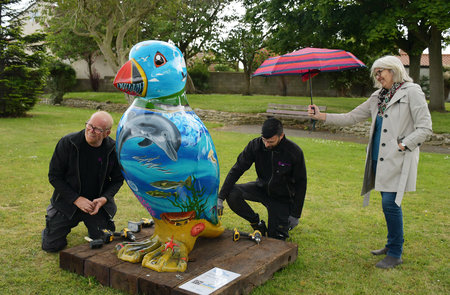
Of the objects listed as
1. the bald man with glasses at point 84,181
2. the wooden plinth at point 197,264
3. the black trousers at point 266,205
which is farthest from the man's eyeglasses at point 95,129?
the black trousers at point 266,205

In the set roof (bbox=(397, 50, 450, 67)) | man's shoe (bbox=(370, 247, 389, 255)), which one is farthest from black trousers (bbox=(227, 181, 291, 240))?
roof (bbox=(397, 50, 450, 67))

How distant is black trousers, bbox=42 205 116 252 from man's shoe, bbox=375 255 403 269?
9.66ft

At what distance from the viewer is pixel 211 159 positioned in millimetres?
3895

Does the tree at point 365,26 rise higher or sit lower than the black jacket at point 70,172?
higher

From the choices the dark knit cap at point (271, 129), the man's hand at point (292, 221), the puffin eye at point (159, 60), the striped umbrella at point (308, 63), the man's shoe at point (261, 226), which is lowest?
the man's shoe at point (261, 226)

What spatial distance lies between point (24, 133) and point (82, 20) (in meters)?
8.29

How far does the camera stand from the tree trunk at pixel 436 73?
56.7 feet

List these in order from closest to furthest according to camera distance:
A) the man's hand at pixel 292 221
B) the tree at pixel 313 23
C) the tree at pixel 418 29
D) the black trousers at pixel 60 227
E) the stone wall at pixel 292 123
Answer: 1. the black trousers at pixel 60 227
2. the man's hand at pixel 292 221
3. the stone wall at pixel 292 123
4. the tree at pixel 418 29
5. the tree at pixel 313 23

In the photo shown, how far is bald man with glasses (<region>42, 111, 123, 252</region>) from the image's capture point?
166 inches

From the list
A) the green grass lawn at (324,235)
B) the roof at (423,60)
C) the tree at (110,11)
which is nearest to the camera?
the green grass lawn at (324,235)

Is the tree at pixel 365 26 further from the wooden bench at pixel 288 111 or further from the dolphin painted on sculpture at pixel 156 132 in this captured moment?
the dolphin painted on sculpture at pixel 156 132

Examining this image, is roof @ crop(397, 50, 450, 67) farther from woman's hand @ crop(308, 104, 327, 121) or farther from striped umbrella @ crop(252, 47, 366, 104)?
woman's hand @ crop(308, 104, 327, 121)

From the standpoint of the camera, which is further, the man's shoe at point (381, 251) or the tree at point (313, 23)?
the tree at point (313, 23)

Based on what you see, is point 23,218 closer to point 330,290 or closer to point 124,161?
point 124,161
